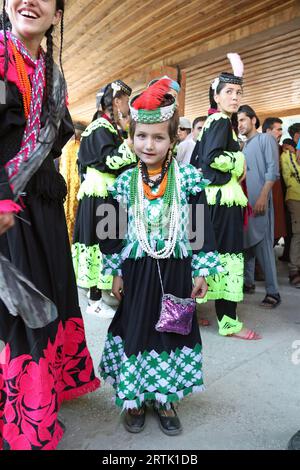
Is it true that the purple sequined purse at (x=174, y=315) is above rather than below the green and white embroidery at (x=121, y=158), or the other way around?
below

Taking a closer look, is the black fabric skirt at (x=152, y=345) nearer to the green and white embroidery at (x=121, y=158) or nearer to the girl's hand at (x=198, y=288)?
the girl's hand at (x=198, y=288)

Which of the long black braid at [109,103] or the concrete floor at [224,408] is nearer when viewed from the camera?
the concrete floor at [224,408]

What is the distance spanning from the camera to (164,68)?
245 inches

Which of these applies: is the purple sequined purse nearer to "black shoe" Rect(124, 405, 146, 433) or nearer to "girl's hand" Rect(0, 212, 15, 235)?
"black shoe" Rect(124, 405, 146, 433)

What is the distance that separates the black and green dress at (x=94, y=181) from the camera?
9.57ft

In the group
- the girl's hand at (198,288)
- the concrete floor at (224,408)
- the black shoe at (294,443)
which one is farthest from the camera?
the girl's hand at (198,288)

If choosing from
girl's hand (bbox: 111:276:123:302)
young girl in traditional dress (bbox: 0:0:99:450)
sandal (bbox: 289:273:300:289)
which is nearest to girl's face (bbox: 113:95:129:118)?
young girl in traditional dress (bbox: 0:0:99:450)

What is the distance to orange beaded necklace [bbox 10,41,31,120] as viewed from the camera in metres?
1.26

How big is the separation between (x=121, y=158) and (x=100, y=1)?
304 centimetres

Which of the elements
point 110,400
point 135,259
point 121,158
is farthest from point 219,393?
point 121,158

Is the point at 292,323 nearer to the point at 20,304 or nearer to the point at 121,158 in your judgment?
the point at 121,158

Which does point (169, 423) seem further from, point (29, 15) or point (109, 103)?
point (109, 103)

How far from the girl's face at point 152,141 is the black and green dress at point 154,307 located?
0.43 ft

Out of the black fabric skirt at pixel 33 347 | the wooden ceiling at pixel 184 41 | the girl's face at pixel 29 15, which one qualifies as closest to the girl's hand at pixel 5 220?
the black fabric skirt at pixel 33 347
